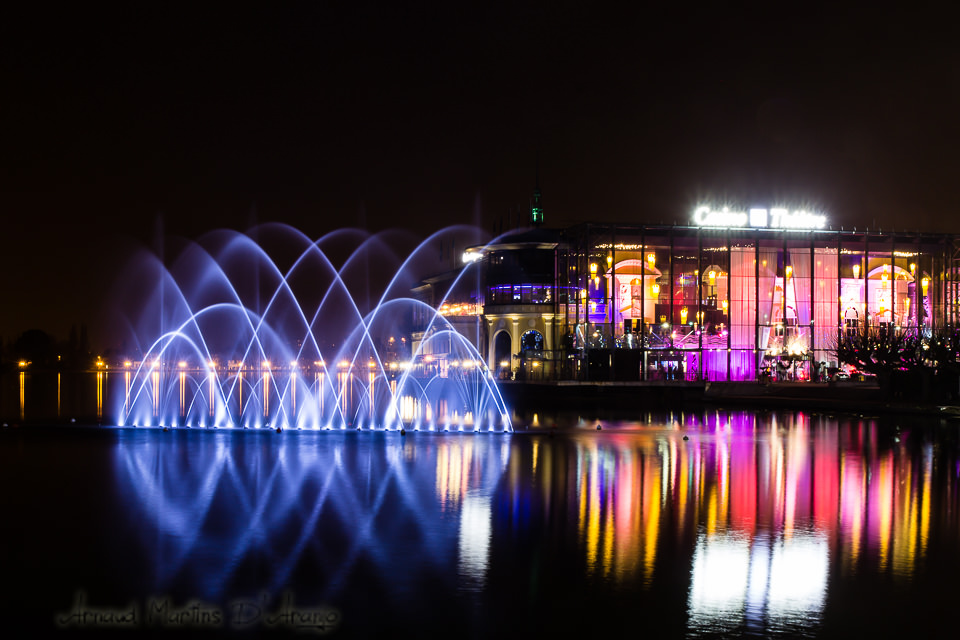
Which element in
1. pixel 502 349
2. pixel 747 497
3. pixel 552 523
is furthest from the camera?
pixel 502 349

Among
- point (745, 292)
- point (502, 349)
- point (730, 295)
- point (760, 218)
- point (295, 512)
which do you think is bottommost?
point (295, 512)

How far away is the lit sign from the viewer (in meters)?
96.6

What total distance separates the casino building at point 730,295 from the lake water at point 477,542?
62.1 metres

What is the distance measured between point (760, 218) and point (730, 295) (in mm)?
8932

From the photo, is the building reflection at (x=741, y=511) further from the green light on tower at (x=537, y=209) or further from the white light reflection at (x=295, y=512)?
the green light on tower at (x=537, y=209)

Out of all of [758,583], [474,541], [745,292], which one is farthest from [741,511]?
[745,292]

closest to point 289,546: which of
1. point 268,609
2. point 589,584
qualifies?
point 268,609

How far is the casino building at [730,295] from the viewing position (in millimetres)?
93625

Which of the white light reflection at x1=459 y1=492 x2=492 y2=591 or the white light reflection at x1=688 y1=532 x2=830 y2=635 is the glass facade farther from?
the white light reflection at x1=688 y1=532 x2=830 y2=635

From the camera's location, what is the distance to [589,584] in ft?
46.1

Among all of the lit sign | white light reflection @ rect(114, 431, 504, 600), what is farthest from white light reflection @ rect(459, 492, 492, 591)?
the lit sign

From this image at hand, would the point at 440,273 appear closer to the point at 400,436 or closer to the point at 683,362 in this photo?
the point at 683,362

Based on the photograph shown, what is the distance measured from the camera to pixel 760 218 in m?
98.6

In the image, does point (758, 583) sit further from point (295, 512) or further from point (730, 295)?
point (730, 295)
